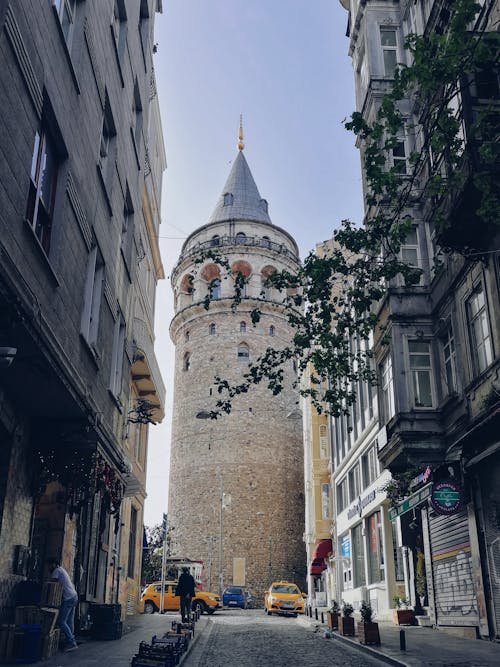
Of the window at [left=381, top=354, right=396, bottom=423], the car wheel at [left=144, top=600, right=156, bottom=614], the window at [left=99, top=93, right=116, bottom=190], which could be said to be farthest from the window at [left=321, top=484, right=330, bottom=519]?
the window at [left=99, top=93, right=116, bottom=190]

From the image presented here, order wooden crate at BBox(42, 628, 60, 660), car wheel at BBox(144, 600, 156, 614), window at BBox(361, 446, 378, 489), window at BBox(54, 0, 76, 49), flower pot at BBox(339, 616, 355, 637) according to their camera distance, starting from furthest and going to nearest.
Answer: car wheel at BBox(144, 600, 156, 614) → window at BBox(361, 446, 378, 489) → flower pot at BBox(339, 616, 355, 637) → window at BBox(54, 0, 76, 49) → wooden crate at BBox(42, 628, 60, 660)

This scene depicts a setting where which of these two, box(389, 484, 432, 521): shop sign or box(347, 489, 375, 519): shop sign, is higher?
box(347, 489, 375, 519): shop sign

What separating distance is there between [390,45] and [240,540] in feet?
117

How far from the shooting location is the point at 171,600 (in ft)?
112

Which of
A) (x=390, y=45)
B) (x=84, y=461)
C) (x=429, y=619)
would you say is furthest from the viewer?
(x=390, y=45)

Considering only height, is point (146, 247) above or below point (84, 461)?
above

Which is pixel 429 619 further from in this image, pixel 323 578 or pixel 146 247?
pixel 323 578

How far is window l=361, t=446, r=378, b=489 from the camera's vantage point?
26750mm

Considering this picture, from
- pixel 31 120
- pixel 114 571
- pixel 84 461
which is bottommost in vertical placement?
pixel 114 571

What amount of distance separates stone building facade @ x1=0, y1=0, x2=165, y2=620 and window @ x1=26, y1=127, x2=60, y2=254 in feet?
0.10

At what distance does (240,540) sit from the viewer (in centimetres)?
4950

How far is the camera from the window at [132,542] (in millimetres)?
26017

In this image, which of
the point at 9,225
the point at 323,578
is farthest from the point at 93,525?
the point at 323,578

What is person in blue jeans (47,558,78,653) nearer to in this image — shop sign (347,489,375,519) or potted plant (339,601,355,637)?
potted plant (339,601,355,637)
